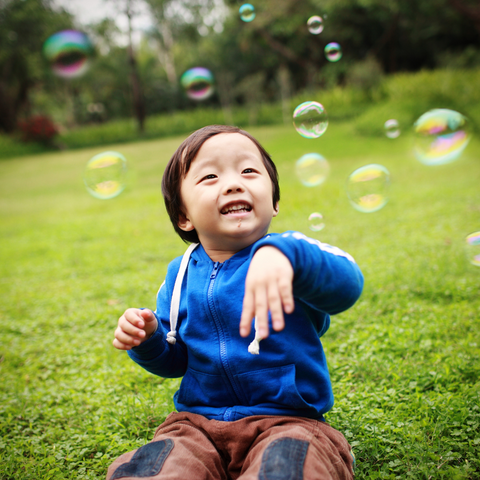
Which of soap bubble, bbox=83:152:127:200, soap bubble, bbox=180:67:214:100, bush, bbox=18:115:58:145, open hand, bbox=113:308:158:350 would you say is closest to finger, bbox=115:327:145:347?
open hand, bbox=113:308:158:350

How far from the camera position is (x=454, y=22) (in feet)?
67.2

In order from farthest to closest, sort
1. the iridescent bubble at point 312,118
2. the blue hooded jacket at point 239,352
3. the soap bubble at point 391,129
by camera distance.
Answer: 1. the soap bubble at point 391,129
2. the iridescent bubble at point 312,118
3. the blue hooded jacket at point 239,352

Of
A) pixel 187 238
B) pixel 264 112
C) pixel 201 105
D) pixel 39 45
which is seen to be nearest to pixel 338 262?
pixel 187 238

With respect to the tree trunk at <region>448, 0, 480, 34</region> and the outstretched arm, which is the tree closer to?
the tree trunk at <region>448, 0, 480, 34</region>

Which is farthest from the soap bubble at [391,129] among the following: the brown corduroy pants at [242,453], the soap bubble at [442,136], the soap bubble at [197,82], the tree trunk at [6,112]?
the tree trunk at [6,112]

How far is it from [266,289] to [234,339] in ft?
1.38

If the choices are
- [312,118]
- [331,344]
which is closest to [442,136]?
[312,118]

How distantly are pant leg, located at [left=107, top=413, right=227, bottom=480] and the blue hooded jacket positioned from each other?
0.33 ft

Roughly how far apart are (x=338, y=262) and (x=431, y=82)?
15.3 meters

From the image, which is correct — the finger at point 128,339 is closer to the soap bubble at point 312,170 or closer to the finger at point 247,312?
the finger at point 247,312

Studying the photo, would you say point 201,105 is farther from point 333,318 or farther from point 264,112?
point 333,318

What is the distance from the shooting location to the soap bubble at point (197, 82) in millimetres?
4789

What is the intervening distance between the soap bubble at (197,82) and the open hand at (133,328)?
12.7 ft

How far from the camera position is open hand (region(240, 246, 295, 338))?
101cm
